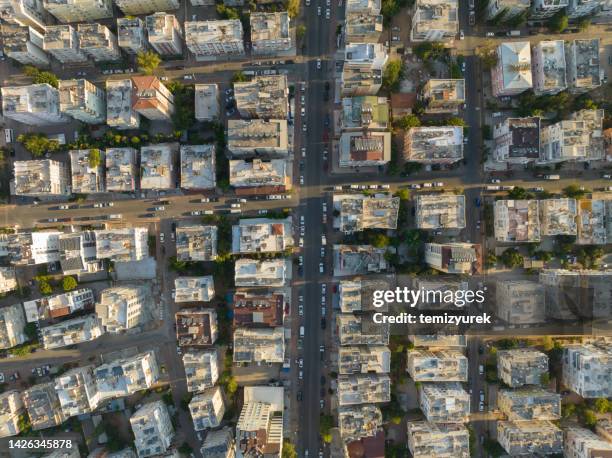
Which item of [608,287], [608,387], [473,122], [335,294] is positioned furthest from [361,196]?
[608,387]

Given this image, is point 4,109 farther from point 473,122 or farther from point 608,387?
point 608,387

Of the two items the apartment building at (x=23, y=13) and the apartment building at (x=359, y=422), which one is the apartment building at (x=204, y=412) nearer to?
the apartment building at (x=359, y=422)

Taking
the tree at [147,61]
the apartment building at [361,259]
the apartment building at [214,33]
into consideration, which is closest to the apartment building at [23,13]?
the tree at [147,61]

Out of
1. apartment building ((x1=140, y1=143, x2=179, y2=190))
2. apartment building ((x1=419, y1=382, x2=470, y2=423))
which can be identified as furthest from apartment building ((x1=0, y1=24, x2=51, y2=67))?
apartment building ((x1=419, y1=382, x2=470, y2=423))

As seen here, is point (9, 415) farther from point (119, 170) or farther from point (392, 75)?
point (392, 75)

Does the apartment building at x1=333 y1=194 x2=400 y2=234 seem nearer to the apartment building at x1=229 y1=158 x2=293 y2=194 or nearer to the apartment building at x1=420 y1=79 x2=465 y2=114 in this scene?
the apartment building at x1=229 y1=158 x2=293 y2=194

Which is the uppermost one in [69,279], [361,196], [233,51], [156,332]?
[233,51]

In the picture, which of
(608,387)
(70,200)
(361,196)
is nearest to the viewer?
(608,387)
